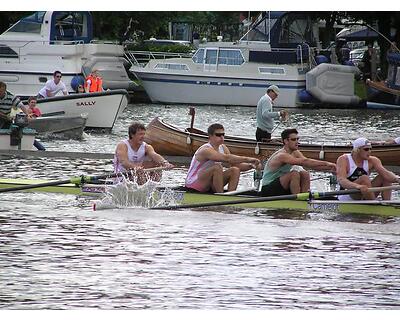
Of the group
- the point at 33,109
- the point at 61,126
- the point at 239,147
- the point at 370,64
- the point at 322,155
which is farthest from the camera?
the point at 370,64

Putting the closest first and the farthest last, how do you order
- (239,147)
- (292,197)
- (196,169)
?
(292,197) → (196,169) → (239,147)

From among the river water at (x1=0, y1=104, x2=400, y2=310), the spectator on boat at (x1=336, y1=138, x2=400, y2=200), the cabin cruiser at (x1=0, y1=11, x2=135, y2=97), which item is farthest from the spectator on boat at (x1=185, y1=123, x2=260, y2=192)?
the cabin cruiser at (x1=0, y1=11, x2=135, y2=97)

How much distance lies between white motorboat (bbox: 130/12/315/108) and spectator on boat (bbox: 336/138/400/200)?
26.6 m

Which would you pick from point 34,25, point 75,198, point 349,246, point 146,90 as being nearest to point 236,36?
point 146,90

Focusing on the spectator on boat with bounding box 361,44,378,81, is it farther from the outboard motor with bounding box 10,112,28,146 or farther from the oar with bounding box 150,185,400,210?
the oar with bounding box 150,185,400,210

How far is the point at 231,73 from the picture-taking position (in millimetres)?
43656

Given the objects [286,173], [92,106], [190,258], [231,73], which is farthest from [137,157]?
[231,73]

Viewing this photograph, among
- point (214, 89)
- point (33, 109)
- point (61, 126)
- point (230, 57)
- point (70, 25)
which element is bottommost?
point (214, 89)

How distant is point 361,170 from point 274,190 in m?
1.31

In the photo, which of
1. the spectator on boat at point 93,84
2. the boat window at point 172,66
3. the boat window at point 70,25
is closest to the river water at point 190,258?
the spectator on boat at point 93,84

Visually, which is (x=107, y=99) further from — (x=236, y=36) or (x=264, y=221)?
(x=236, y=36)

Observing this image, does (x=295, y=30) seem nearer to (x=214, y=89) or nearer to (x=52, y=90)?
(x=214, y=89)

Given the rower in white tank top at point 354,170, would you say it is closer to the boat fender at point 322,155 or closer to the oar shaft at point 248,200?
the oar shaft at point 248,200

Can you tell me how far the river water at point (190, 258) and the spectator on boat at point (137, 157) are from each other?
0.61 meters
